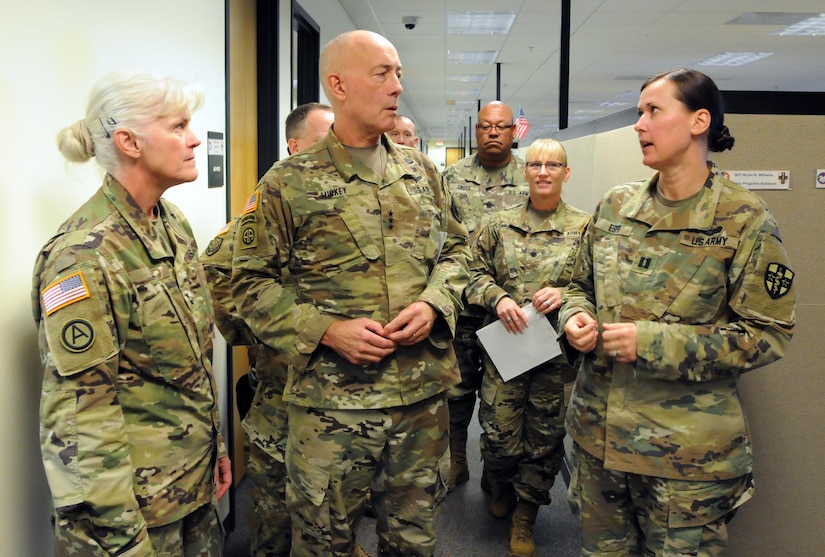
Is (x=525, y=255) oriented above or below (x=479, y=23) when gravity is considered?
below

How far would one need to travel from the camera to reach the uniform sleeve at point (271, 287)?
1549 millimetres

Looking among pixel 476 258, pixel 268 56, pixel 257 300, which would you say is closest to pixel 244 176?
pixel 268 56

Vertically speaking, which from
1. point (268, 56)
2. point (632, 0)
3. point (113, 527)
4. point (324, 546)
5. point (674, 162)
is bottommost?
point (324, 546)

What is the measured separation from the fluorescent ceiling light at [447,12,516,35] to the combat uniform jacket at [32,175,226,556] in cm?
559

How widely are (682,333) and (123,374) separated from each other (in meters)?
1.25

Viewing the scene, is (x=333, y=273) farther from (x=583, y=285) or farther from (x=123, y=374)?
(x=583, y=285)

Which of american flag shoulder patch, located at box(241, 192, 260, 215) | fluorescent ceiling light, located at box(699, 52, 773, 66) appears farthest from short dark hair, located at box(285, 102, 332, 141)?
fluorescent ceiling light, located at box(699, 52, 773, 66)

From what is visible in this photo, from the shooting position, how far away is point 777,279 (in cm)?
152

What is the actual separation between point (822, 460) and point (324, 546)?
66.8 inches

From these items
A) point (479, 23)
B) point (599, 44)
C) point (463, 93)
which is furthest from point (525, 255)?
point (463, 93)

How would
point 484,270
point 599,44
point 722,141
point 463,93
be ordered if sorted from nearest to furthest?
point 722,141, point 484,270, point 599,44, point 463,93

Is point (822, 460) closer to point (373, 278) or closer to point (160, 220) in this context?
point (373, 278)

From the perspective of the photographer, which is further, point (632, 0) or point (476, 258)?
point (632, 0)

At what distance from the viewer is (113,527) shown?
1133 mm
